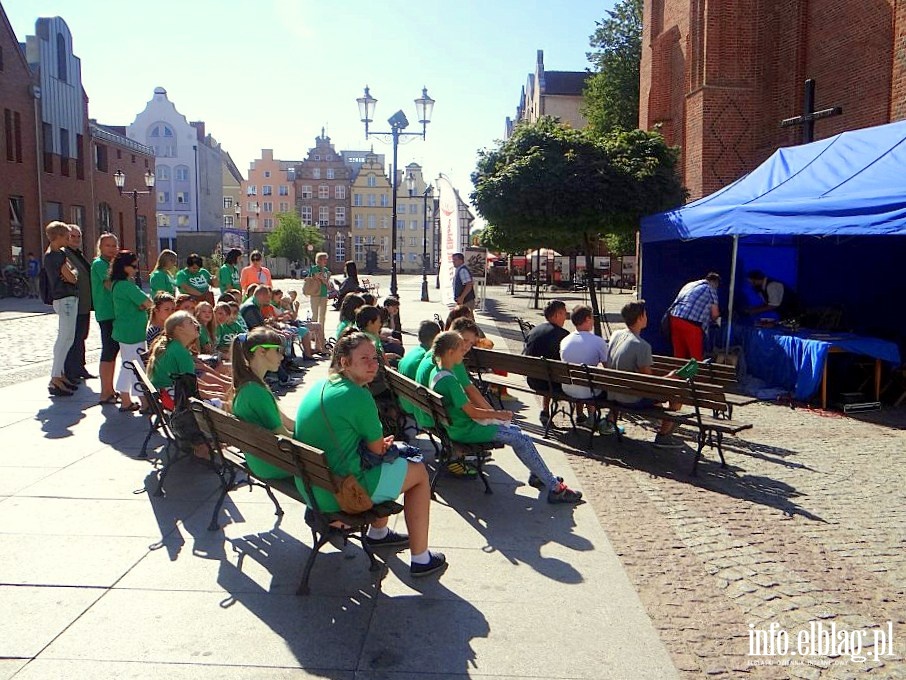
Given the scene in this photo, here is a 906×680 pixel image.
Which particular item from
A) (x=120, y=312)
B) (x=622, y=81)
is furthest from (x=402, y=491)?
(x=622, y=81)

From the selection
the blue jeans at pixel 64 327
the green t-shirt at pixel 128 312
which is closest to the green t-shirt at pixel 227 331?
the green t-shirt at pixel 128 312

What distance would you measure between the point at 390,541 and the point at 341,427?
3.49 feet

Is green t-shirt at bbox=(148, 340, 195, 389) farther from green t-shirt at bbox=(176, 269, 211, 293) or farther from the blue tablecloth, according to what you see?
the blue tablecloth

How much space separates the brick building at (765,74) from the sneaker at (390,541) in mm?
16984

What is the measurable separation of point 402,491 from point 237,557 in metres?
1.10

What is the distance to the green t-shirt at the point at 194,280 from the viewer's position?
438 inches

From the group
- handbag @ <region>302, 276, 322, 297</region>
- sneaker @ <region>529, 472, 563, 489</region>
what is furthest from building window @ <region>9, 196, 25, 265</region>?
sneaker @ <region>529, 472, 563, 489</region>

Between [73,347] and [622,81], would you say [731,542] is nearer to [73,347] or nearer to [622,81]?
[73,347]

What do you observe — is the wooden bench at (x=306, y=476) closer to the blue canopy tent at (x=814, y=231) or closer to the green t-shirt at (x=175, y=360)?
the green t-shirt at (x=175, y=360)

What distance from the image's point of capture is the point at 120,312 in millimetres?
Answer: 8125

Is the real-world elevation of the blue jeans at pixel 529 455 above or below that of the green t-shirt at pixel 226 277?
below

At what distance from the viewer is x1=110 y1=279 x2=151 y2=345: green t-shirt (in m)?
8.08

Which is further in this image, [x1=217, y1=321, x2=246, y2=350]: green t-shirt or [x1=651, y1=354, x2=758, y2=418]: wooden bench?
[x1=217, y1=321, x2=246, y2=350]: green t-shirt

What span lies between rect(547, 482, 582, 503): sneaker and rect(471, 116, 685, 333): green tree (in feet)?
29.1
